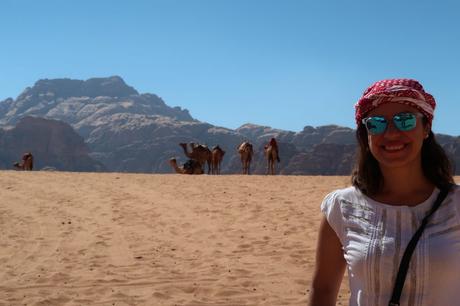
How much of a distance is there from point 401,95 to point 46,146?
10939 centimetres

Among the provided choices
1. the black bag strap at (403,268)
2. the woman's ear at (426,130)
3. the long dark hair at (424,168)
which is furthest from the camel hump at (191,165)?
the black bag strap at (403,268)

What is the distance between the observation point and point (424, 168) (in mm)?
2508

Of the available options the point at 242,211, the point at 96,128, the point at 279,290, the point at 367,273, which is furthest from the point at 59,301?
the point at 96,128

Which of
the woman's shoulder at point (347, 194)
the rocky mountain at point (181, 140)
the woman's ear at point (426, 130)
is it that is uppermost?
the rocky mountain at point (181, 140)

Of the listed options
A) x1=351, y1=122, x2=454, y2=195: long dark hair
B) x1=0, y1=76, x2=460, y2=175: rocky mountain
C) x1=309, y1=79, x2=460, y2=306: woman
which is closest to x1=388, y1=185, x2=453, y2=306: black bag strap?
x1=309, y1=79, x2=460, y2=306: woman

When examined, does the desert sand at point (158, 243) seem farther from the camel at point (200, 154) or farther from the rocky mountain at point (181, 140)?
the rocky mountain at point (181, 140)

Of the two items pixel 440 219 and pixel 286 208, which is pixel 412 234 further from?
pixel 286 208

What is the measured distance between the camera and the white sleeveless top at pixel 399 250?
2.20 metres

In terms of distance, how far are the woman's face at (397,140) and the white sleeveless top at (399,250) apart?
19 cm

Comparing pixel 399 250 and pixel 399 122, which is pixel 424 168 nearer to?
pixel 399 122

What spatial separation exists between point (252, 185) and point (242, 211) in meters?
4.81

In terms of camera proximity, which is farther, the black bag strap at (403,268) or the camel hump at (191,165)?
the camel hump at (191,165)

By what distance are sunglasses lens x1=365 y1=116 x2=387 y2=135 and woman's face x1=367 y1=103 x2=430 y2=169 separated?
1cm

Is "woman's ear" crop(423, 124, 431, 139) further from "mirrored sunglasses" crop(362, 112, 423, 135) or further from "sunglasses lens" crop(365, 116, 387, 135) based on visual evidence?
"sunglasses lens" crop(365, 116, 387, 135)
